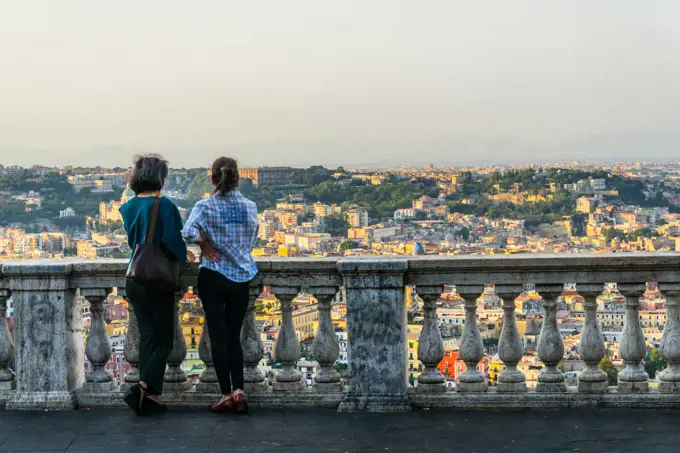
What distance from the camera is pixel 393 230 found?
9144 cm

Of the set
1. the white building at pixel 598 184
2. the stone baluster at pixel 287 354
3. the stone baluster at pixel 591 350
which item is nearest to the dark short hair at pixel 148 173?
the stone baluster at pixel 287 354

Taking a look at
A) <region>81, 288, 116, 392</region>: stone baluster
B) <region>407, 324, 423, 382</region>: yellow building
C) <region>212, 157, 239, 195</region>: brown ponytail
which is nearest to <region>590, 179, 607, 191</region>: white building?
<region>407, 324, 423, 382</region>: yellow building

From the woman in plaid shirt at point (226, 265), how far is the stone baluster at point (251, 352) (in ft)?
0.88

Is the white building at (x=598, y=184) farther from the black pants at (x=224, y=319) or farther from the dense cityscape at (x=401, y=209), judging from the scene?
the black pants at (x=224, y=319)

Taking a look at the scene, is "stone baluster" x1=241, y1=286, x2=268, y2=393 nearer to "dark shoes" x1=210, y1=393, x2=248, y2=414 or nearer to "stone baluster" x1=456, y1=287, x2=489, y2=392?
"dark shoes" x1=210, y1=393, x2=248, y2=414

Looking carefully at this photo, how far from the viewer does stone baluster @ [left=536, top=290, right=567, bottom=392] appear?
6070 mm

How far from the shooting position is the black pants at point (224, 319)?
5.92 m

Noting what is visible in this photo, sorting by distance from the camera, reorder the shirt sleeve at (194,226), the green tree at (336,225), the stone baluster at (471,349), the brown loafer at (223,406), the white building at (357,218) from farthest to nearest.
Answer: the white building at (357,218), the green tree at (336,225), the stone baluster at (471,349), the brown loafer at (223,406), the shirt sleeve at (194,226)

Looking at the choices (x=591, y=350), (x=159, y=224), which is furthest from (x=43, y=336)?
(x=591, y=350)

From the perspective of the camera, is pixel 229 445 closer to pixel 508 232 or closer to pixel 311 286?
pixel 311 286

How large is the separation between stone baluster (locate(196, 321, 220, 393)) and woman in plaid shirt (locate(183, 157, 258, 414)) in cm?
29

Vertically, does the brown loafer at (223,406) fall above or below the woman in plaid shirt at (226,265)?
below

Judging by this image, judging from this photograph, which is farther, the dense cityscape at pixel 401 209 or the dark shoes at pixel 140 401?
the dense cityscape at pixel 401 209

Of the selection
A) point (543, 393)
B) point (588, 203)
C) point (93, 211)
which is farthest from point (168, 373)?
point (588, 203)
